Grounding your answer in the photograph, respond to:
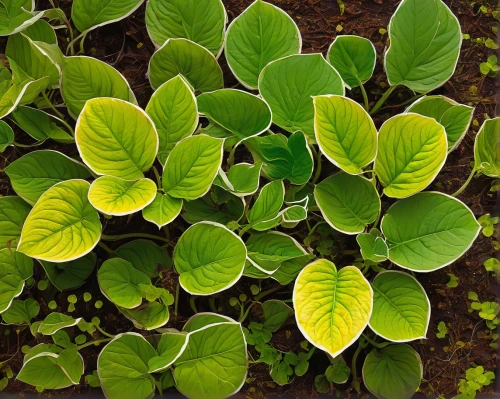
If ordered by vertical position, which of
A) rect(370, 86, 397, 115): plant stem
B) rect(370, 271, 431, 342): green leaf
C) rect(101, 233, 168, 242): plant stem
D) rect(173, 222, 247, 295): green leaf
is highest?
rect(370, 86, 397, 115): plant stem

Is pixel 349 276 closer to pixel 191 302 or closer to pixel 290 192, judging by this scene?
pixel 290 192

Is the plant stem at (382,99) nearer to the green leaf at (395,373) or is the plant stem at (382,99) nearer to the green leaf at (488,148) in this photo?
the green leaf at (488,148)

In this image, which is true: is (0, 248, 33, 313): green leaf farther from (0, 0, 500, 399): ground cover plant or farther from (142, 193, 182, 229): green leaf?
(142, 193, 182, 229): green leaf

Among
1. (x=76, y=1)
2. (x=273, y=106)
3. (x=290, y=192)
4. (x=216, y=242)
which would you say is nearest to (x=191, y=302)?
(x=216, y=242)

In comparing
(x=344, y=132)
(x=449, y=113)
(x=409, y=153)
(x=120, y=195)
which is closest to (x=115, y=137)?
(x=120, y=195)

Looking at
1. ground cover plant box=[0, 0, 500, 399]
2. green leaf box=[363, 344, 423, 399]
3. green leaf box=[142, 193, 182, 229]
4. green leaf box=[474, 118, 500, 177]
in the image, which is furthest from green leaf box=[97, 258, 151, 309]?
green leaf box=[474, 118, 500, 177]

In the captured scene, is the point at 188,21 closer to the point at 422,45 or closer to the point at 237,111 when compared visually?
the point at 237,111
